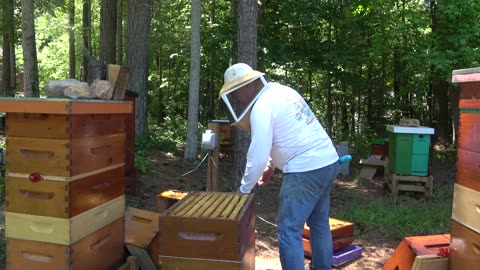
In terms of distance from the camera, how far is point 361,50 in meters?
11.7

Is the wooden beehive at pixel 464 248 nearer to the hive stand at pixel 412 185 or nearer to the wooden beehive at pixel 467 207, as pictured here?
the wooden beehive at pixel 467 207

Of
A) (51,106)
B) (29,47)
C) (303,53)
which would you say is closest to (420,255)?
(51,106)

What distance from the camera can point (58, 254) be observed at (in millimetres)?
2492

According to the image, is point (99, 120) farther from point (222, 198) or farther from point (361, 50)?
point (361, 50)

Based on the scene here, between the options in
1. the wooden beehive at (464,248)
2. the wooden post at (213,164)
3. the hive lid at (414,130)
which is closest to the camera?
the wooden beehive at (464,248)

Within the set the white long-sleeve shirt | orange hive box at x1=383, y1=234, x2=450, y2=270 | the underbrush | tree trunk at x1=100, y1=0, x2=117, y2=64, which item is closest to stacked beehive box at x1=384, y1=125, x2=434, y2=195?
the underbrush

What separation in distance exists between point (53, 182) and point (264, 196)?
4.32 m

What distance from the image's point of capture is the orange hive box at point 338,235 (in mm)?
3998

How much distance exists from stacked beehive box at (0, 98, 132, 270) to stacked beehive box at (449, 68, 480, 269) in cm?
215

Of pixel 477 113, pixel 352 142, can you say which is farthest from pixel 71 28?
pixel 477 113

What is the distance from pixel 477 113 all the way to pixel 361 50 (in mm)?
9745

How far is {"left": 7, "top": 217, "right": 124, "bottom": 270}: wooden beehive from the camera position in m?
2.49

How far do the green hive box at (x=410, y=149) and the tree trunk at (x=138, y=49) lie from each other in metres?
5.32

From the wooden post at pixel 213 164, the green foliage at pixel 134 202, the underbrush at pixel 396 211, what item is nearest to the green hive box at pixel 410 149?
the underbrush at pixel 396 211
